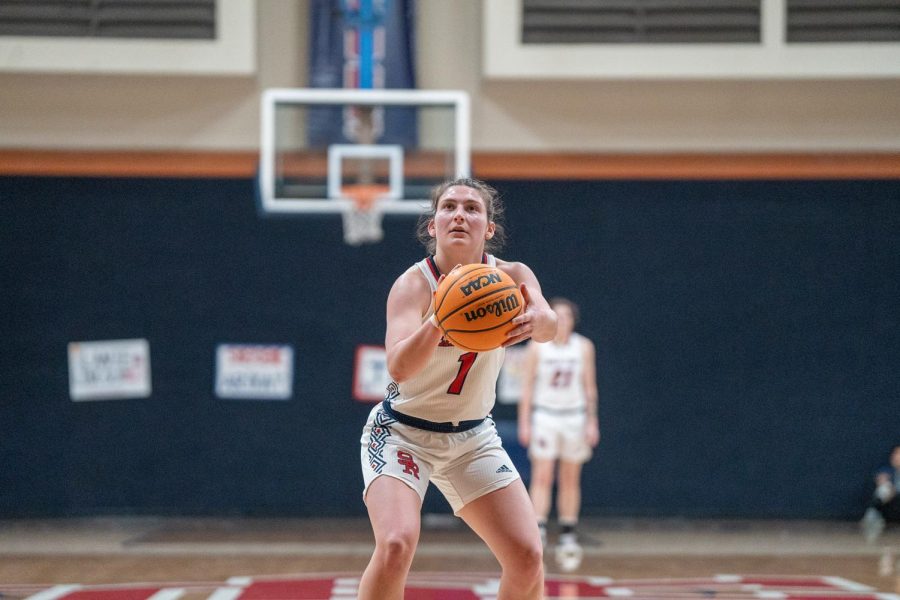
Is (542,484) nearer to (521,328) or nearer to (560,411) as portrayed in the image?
(560,411)

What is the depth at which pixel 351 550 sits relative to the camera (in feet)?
25.0

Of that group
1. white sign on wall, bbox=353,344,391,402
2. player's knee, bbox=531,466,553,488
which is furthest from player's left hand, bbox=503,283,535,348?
white sign on wall, bbox=353,344,391,402

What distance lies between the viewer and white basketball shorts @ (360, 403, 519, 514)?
3.29 meters

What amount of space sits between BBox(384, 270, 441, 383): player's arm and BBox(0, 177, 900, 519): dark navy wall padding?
6.17 m

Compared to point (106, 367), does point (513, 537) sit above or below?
above

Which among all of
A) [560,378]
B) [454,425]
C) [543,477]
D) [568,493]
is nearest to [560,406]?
[560,378]

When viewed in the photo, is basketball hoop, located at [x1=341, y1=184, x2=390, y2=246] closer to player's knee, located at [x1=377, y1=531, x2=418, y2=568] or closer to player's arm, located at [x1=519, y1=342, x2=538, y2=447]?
player's arm, located at [x1=519, y1=342, x2=538, y2=447]

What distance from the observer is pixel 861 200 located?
9.45 metres

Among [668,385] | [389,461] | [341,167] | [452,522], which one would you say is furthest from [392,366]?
[668,385]

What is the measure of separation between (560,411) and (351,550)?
2012mm

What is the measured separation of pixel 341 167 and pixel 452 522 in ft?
11.7

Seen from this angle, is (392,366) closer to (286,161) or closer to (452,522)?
(286,161)

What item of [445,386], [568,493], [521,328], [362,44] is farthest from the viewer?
[362,44]

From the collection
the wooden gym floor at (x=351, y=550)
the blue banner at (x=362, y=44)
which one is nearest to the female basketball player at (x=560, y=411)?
the wooden gym floor at (x=351, y=550)
